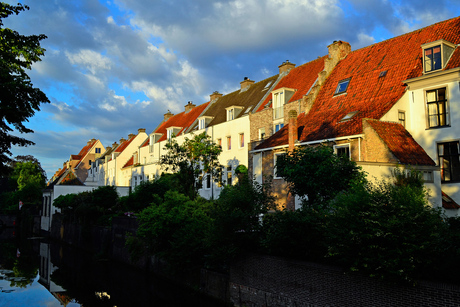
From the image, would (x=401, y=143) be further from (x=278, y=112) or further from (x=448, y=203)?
(x=278, y=112)

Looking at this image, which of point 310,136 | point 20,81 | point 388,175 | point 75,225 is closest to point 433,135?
point 388,175

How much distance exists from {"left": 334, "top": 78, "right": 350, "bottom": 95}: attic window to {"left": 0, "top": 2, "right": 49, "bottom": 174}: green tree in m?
18.2

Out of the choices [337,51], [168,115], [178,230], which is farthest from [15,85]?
[168,115]

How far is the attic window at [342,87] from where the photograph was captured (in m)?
27.6

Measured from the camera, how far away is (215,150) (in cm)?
3312

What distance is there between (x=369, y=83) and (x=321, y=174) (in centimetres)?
1081

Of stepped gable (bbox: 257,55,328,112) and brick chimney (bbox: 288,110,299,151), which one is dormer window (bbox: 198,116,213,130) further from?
brick chimney (bbox: 288,110,299,151)

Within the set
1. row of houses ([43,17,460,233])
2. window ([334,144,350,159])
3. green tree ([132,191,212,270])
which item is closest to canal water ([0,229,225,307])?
green tree ([132,191,212,270])

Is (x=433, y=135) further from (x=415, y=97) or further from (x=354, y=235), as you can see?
(x=354, y=235)

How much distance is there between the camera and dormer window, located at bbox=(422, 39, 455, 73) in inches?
855

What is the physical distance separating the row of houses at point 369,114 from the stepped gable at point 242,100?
0.68 feet

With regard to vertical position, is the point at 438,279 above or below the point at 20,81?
below

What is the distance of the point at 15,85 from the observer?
17641mm

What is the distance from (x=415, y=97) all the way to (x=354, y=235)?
14.1 m
